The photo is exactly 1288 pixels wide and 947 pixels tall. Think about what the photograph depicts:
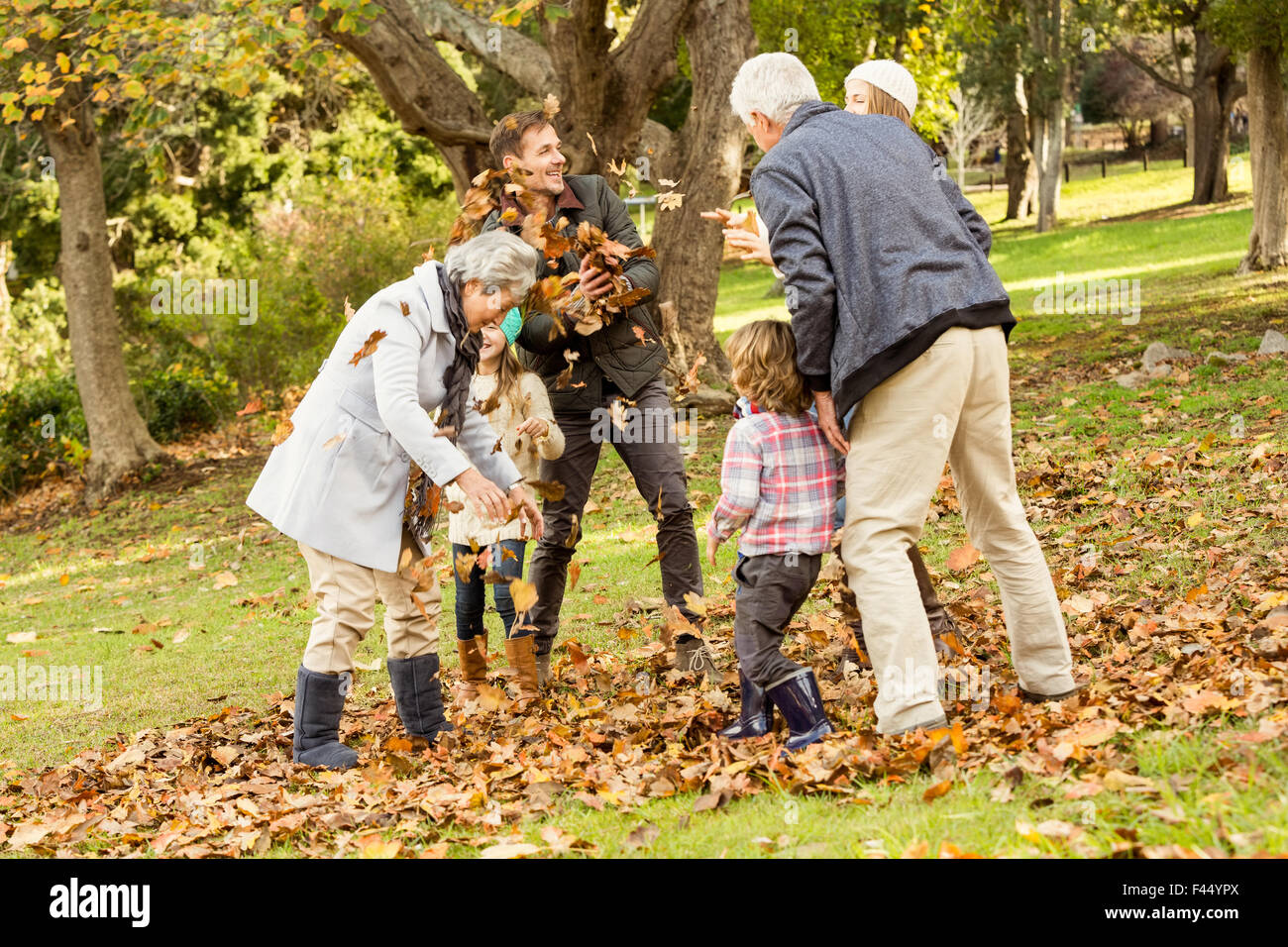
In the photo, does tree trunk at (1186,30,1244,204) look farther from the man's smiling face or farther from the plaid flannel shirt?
the plaid flannel shirt

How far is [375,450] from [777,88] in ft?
6.36

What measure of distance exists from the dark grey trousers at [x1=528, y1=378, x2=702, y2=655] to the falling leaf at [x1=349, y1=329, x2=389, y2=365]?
119cm

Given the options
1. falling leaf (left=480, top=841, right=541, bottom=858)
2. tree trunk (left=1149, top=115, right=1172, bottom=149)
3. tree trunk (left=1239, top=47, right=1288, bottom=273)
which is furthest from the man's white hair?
tree trunk (left=1149, top=115, right=1172, bottom=149)

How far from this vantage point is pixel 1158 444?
9.13 metres

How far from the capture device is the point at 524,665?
5539 mm

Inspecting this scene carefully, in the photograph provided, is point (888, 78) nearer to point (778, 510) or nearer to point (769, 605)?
point (778, 510)

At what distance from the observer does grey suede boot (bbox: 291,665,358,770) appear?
4773 millimetres

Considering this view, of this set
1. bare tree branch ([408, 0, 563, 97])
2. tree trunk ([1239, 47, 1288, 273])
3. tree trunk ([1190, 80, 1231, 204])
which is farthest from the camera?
tree trunk ([1190, 80, 1231, 204])

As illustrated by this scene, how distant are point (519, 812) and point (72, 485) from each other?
13.9 metres

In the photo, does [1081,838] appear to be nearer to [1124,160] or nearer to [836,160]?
[836,160]

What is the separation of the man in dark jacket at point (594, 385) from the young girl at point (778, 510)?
126 centimetres

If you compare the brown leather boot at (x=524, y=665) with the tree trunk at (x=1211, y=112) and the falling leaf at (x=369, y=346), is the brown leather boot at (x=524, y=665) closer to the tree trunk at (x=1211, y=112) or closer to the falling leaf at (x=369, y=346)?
the falling leaf at (x=369, y=346)

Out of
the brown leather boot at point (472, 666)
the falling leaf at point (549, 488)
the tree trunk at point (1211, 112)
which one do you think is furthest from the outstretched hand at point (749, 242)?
the tree trunk at point (1211, 112)

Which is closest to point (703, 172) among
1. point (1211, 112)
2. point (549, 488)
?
point (549, 488)
